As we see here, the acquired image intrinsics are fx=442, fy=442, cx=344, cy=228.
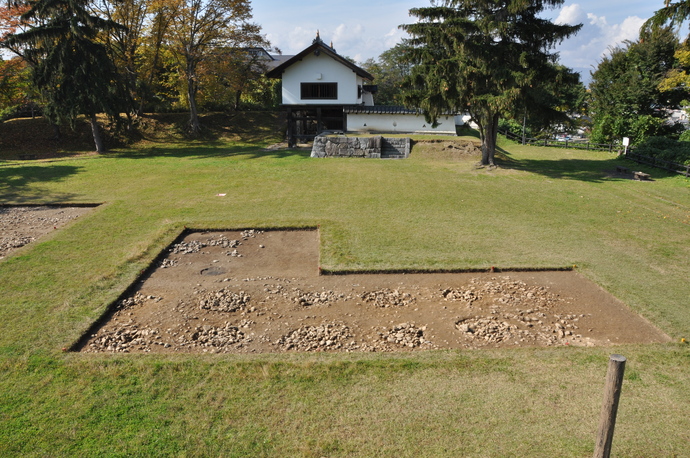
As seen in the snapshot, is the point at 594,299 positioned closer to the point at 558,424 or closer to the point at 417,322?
the point at 417,322

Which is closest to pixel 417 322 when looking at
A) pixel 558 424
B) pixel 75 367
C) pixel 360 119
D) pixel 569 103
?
pixel 558 424

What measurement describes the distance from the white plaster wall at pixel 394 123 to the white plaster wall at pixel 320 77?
1513 millimetres

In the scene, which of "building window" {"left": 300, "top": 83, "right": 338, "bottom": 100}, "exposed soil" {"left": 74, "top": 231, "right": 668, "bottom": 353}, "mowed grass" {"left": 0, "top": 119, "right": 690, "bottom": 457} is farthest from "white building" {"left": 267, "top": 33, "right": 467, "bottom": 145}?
"exposed soil" {"left": 74, "top": 231, "right": 668, "bottom": 353}

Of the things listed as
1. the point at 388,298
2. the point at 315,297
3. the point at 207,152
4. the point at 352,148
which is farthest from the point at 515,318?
the point at 207,152

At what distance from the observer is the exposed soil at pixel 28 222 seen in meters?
12.6

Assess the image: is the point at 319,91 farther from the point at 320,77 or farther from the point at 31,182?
the point at 31,182

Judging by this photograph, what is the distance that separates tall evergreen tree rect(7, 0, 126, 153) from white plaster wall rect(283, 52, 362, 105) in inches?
449

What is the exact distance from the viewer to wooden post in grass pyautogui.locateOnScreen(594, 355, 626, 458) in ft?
13.0

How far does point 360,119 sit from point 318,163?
9.12 meters

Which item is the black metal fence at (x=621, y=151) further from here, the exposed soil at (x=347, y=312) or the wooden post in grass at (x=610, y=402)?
the wooden post in grass at (x=610, y=402)

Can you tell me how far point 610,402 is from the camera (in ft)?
13.5

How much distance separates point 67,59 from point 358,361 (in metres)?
27.4

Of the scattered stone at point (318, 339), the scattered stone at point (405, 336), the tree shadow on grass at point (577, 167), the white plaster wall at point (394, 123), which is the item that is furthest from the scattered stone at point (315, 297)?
the white plaster wall at point (394, 123)

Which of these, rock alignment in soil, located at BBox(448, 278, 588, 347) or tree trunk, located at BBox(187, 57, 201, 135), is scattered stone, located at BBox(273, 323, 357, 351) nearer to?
rock alignment in soil, located at BBox(448, 278, 588, 347)
